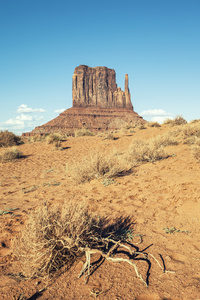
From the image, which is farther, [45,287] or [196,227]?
[196,227]

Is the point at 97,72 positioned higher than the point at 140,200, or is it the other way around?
the point at 97,72

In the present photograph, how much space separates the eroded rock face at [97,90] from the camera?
331ft

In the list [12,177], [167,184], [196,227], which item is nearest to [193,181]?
[167,184]

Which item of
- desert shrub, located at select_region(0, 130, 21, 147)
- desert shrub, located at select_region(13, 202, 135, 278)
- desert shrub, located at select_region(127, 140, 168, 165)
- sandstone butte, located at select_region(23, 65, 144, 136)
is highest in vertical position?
sandstone butte, located at select_region(23, 65, 144, 136)

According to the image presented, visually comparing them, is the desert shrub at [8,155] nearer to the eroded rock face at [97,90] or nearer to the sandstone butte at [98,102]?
the sandstone butte at [98,102]

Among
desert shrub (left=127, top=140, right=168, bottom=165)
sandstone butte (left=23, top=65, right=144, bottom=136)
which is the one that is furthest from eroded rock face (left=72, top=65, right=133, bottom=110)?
desert shrub (left=127, top=140, right=168, bottom=165)

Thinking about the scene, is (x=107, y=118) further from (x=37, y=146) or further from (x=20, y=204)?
(x=20, y=204)

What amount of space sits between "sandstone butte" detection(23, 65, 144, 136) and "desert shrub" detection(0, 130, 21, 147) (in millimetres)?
63805

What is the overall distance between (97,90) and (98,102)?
24.8 feet

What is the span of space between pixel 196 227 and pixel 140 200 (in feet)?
4.62

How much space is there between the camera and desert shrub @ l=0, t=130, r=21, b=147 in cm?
1576

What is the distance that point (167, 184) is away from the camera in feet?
16.6

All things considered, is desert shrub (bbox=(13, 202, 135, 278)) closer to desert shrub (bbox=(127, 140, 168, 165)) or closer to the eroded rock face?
desert shrub (bbox=(127, 140, 168, 165))

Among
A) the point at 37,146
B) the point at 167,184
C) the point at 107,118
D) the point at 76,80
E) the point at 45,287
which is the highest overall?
the point at 76,80
